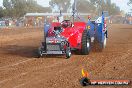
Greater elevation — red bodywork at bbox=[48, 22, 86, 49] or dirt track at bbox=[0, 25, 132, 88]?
red bodywork at bbox=[48, 22, 86, 49]

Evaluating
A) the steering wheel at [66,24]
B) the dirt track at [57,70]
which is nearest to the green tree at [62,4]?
the steering wheel at [66,24]

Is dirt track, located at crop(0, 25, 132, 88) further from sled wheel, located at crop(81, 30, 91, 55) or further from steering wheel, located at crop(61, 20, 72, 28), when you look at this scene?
steering wheel, located at crop(61, 20, 72, 28)

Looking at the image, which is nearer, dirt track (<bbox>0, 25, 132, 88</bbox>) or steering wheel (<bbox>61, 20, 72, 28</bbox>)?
dirt track (<bbox>0, 25, 132, 88</bbox>)

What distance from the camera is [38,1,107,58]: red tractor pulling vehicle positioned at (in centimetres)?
1409

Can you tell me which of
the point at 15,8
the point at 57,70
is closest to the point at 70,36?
the point at 57,70

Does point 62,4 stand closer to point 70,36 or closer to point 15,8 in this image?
point 15,8

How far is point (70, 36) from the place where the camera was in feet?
48.1

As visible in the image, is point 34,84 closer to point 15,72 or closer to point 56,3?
point 15,72

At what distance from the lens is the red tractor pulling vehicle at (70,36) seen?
1409cm

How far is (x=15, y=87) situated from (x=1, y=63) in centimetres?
440

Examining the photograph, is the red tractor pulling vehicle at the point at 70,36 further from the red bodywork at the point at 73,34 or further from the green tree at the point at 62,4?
the green tree at the point at 62,4

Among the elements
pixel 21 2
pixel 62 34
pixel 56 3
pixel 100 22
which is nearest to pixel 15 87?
pixel 62 34

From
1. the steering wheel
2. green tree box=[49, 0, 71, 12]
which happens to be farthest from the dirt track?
green tree box=[49, 0, 71, 12]

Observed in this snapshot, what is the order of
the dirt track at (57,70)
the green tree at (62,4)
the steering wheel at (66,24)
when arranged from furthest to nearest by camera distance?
the green tree at (62,4) → the steering wheel at (66,24) → the dirt track at (57,70)
